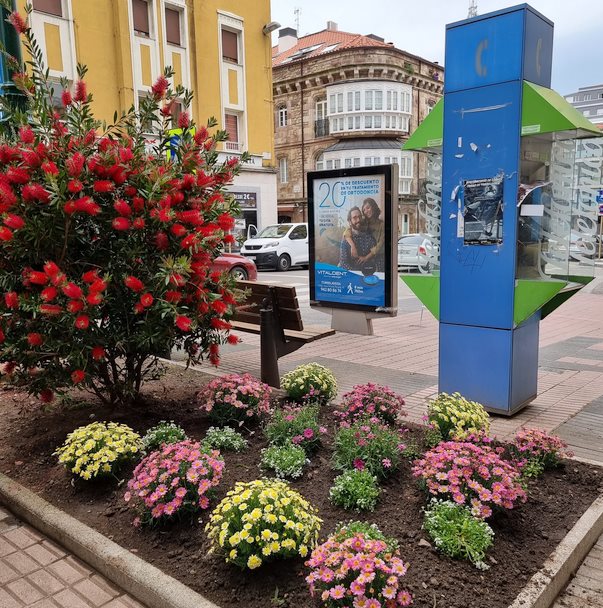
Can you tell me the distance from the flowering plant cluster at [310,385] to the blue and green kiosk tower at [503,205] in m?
1.18

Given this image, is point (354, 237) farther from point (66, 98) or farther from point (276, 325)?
point (66, 98)

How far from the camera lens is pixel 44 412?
4.72m

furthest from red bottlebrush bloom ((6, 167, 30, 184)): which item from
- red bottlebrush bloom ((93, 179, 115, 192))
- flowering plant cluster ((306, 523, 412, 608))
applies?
flowering plant cluster ((306, 523, 412, 608))

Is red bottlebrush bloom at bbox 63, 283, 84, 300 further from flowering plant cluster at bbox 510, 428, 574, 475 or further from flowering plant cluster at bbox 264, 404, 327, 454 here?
flowering plant cluster at bbox 510, 428, 574, 475

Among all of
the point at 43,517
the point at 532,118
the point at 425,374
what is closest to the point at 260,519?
the point at 43,517

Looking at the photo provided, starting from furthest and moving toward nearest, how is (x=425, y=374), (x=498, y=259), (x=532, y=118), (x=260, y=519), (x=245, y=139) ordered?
(x=245, y=139), (x=425, y=374), (x=498, y=259), (x=532, y=118), (x=260, y=519)

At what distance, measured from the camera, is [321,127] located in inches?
1752

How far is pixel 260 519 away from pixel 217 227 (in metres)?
2.14

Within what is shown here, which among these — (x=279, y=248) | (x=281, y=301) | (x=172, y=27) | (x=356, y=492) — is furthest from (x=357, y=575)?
(x=172, y=27)

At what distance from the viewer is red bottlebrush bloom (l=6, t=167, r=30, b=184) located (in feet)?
11.1

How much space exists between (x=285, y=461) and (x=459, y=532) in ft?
3.59

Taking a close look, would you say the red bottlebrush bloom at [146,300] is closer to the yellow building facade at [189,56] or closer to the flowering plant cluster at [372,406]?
the flowering plant cluster at [372,406]

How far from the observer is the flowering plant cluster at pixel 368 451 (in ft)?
10.9

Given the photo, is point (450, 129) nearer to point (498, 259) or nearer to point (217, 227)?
point (498, 259)
